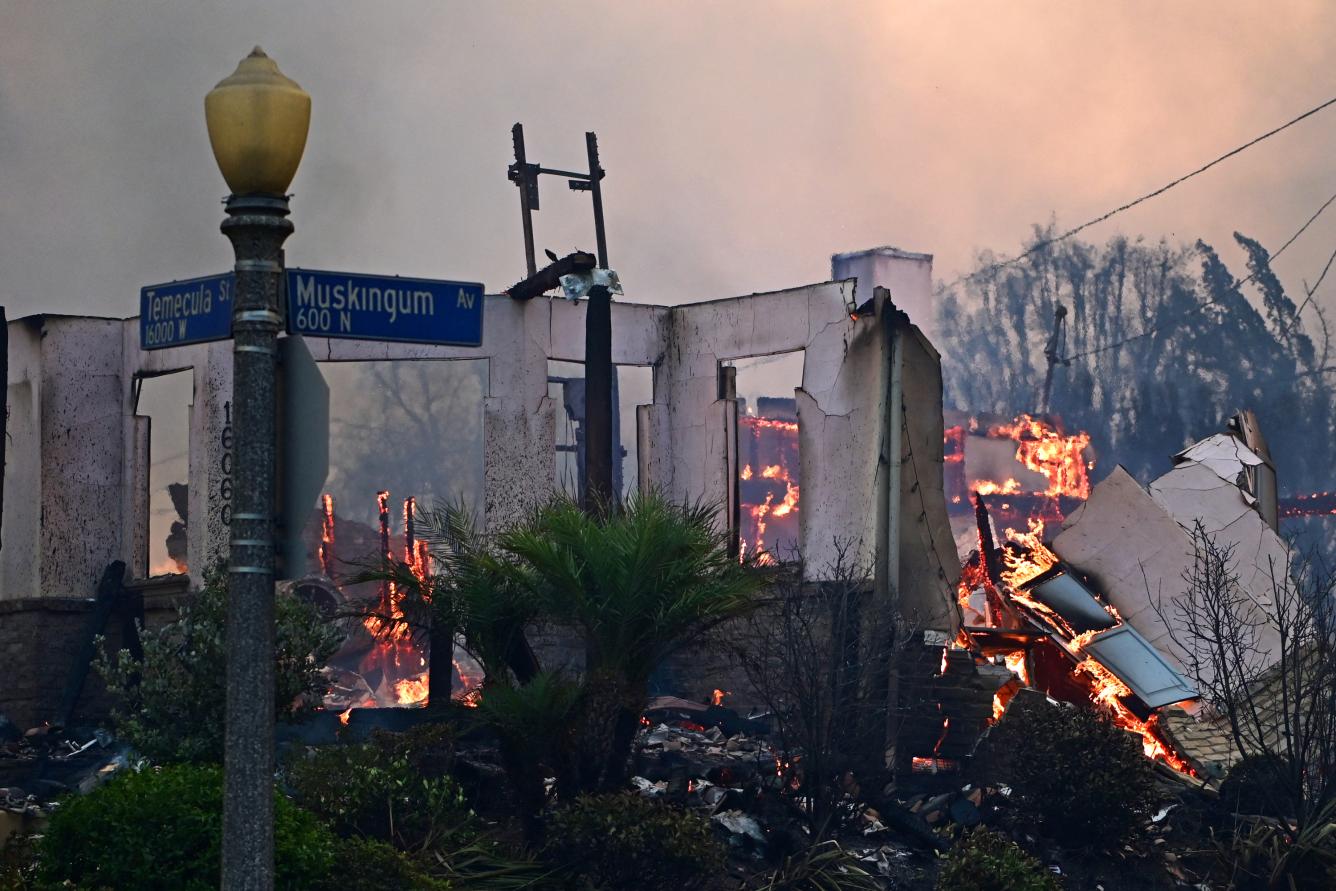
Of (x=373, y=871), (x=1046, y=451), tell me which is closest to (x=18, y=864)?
(x=373, y=871)

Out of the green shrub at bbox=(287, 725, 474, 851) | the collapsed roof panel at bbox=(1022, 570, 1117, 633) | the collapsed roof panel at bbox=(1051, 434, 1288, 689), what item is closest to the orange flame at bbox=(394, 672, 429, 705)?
the collapsed roof panel at bbox=(1022, 570, 1117, 633)

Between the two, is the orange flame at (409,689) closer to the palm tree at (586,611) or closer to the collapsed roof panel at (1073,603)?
the collapsed roof panel at (1073,603)

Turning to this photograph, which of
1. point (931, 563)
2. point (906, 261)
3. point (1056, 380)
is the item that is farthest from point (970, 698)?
point (1056, 380)

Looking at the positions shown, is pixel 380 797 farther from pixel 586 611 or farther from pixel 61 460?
pixel 61 460

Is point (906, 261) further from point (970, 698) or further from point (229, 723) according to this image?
point (229, 723)

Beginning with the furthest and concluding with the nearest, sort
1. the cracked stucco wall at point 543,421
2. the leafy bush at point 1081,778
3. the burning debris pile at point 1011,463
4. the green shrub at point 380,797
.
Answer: the burning debris pile at point 1011,463 → the cracked stucco wall at point 543,421 → the leafy bush at point 1081,778 → the green shrub at point 380,797

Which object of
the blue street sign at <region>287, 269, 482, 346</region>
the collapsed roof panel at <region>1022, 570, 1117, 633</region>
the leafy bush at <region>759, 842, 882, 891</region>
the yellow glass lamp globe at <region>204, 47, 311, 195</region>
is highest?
the yellow glass lamp globe at <region>204, 47, 311, 195</region>

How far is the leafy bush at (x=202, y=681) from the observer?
13891mm

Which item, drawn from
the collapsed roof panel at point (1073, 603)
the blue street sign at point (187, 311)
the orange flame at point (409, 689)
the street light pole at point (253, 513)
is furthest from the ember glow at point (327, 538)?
the street light pole at point (253, 513)

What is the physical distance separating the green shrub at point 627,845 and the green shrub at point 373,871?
1263 millimetres

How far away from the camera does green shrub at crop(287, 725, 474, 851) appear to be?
463 inches

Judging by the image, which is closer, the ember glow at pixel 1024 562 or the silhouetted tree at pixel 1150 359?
the ember glow at pixel 1024 562

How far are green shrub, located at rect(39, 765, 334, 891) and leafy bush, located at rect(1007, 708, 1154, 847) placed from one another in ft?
24.9

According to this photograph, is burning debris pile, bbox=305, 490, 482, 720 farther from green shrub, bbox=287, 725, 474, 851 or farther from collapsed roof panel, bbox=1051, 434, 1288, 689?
green shrub, bbox=287, 725, 474, 851
